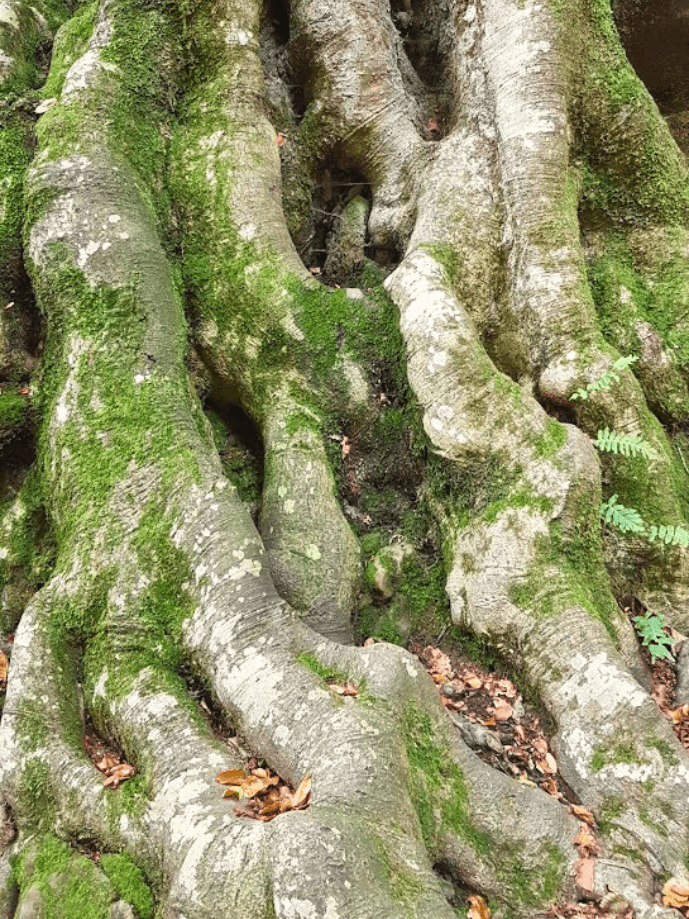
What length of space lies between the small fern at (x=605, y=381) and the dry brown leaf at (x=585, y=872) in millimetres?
2500

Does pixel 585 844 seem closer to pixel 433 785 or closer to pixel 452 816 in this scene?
pixel 452 816

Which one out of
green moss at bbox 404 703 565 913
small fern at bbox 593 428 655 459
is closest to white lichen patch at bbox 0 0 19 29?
small fern at bbox 593 428 655 459

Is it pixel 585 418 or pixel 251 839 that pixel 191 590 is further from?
pixel 585 418

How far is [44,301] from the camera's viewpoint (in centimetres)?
403

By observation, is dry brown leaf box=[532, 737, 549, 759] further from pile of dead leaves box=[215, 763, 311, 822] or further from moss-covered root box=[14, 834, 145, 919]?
moss-covered root box=[14, 834, 145, 919]

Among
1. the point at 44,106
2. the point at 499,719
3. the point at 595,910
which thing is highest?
the point at 44,106

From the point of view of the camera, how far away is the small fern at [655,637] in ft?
12.4

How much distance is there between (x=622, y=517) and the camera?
3.81 m

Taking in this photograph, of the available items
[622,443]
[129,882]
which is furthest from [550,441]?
[129,882]

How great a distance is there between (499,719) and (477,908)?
0.90 metres

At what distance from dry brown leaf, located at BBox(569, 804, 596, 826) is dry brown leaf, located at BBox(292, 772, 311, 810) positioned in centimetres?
124

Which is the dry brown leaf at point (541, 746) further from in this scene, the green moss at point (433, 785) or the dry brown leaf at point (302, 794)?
the dry brown leaf at point (302, 794)

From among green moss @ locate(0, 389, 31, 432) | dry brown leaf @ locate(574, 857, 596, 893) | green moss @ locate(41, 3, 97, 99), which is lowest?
dry brown leaf @ locate(574, 857, 596, 893)

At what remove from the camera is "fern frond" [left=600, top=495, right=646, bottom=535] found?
3781 mm
